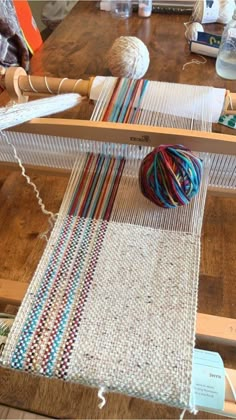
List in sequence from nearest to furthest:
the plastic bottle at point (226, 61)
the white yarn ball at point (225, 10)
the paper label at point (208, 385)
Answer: the paper label at point (208, 385) < the plastic bottle at point (226, 61) < the white yarn ball at point (225, 10)

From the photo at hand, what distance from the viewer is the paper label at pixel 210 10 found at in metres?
1.26

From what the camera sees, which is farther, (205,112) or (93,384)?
(205,112)

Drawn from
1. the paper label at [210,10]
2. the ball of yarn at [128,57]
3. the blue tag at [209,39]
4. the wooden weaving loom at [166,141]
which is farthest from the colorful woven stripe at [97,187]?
the paper label at [210,10]

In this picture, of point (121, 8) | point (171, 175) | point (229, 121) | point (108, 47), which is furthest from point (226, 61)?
point (171, 175)

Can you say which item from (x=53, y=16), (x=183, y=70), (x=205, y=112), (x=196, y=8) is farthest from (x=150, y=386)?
(x=53, y=16)

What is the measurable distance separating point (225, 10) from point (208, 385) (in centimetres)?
130

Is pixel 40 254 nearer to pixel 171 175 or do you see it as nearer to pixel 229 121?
pixel 171 175

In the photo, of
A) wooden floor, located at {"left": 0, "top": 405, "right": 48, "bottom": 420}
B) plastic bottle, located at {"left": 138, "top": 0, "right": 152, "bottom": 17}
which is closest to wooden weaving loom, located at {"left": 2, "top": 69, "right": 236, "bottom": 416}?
wooden floor, located at {"left": 0, "top": 405, "right": 48, "bottom": 420}

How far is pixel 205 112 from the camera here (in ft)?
2.32

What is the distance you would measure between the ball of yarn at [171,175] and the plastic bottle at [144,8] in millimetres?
1026

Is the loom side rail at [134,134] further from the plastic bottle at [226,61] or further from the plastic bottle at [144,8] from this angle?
the plastic bottle at [144,8]

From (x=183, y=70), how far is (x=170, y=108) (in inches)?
19.6

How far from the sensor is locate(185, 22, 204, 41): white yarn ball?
120 centimetres

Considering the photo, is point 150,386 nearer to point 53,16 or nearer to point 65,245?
point 65,245
